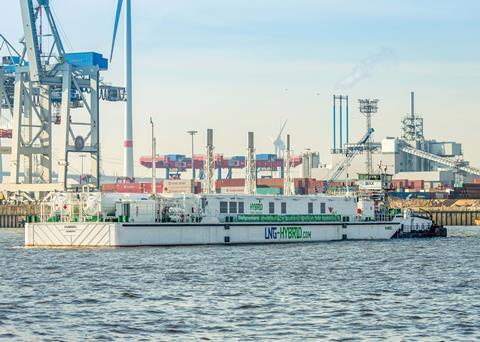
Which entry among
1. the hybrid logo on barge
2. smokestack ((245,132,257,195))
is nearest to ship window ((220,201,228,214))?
the hybrid logo on barge

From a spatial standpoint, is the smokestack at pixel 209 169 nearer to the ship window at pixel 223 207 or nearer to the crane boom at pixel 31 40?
the crane boom at pixel 31 40

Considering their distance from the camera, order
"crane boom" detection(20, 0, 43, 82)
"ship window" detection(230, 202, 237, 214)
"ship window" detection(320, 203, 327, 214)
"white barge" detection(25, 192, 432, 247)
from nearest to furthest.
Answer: "white barge" detection(25, 192, 432, 247) < "ship window" detection(230, 202, 237, 214) < "ship window" detection(320, 203, 327, 214) < "crane boom" detection(20, 0, 43, 82)

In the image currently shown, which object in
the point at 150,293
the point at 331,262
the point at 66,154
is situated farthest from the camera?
the point at 66,154

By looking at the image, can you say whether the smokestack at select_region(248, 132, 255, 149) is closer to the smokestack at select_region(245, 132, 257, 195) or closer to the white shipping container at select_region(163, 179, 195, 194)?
the smokestack at select_region(245, 132, 257, 195)

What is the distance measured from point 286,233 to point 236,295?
39177 mm

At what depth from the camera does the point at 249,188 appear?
116125 millimetres

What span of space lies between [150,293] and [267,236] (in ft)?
122

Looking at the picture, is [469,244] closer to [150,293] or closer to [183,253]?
[183,253]

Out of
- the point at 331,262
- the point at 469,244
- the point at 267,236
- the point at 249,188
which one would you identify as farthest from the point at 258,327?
the point at 249,188

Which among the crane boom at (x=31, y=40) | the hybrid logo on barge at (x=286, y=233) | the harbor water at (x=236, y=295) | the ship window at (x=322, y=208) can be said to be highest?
the crane boom at (x=31, y=40)

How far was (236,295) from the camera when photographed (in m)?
43.6

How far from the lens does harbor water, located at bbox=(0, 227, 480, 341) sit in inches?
1358

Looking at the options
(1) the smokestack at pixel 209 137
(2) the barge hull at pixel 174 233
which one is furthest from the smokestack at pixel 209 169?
(2) the barge hull at pixel 174 233

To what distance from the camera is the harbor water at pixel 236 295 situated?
3450 cm
